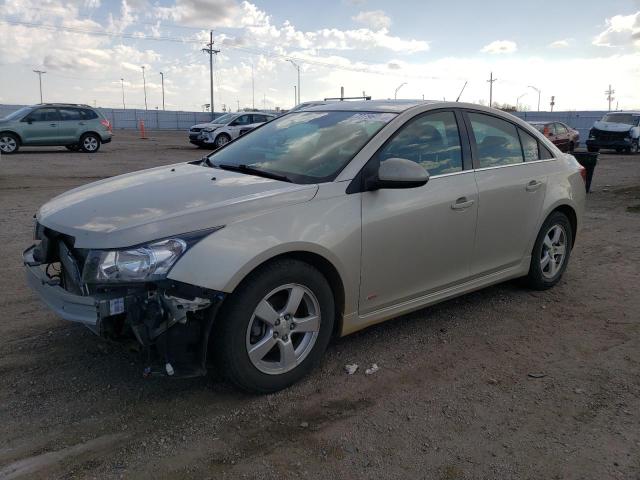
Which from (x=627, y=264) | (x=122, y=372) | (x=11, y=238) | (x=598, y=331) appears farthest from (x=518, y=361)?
(x=11, y=238)

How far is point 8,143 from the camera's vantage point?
18.5 metres

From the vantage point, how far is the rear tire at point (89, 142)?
65.8ft

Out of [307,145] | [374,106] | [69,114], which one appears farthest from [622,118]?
[307,145]

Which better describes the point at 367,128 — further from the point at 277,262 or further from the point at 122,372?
the point at 122,372

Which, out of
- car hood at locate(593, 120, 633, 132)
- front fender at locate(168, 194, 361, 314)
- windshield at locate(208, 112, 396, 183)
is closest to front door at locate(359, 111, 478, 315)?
front fender at locate(168, 194, 361, 314)

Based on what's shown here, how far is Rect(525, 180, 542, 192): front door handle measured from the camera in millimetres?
4625

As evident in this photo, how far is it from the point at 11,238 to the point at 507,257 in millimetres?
5734

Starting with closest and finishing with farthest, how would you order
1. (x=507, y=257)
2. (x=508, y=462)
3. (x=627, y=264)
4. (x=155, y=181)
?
1. (x=508, y=462)
2. (x=155, y=181)
3. (x=507, y=257)
4. (x=627, y=264)

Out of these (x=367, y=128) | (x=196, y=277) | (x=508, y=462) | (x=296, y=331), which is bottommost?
(x=508, y=462)

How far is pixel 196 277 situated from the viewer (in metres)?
2.74

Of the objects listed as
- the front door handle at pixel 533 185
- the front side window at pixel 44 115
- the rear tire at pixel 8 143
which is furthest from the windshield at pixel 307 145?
the rear tire at pixel 8 143

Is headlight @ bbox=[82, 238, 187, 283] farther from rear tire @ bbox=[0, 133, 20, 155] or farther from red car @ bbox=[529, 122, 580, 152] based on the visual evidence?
red car @ bbox=[529, 122, 580, 152]

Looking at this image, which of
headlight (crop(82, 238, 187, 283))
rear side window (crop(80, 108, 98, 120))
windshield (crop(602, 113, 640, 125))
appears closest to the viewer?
headlight (crop(82, 238, 187, 283))

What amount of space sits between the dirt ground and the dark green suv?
16.2 m
